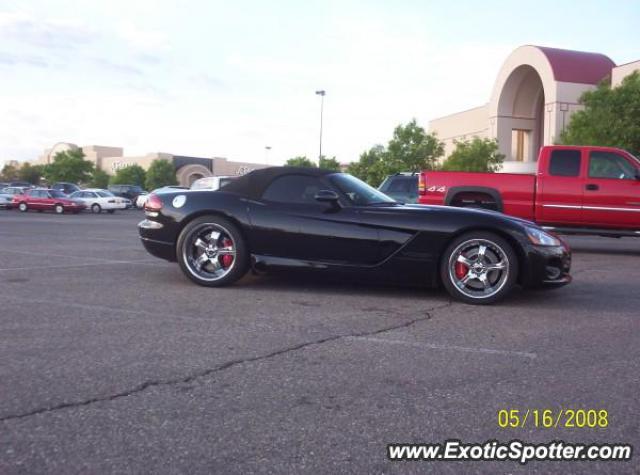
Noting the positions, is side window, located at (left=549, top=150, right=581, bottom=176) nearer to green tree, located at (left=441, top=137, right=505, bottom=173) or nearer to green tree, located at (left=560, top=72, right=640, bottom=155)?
green tree, located at (left=560, top=72, right=640, bottom=155)

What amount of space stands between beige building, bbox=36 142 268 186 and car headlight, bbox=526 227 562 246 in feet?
271

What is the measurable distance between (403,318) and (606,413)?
2214 mm

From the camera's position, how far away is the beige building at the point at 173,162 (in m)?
92.4

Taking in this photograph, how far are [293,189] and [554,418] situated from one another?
13.0ft

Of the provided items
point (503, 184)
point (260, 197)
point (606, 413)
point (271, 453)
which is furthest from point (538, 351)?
point (503, 184)

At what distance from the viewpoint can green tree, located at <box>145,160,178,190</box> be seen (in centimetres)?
8388

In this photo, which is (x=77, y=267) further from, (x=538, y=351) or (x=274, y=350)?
(x=538, y=351)

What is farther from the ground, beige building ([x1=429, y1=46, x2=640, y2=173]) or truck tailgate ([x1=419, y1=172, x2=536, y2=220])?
beige building ([x1=429, y1=46, x2=640, y2=173])

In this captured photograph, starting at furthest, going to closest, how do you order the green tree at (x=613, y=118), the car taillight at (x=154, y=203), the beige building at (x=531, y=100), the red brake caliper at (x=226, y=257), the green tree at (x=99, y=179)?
1. the green tree at (x=99, y=179)
2. the beige building at (x=531, y=100)
3. the green tree at (x=613, y=118)
4. the car taillight at (x=154, y=203)
5. the red brake caliper at (x=226, y=257)

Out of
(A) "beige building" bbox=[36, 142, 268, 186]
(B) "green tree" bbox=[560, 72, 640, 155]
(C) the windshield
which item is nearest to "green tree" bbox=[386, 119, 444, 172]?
(B) "green tree" bbox=[560, 72, 640, 155]

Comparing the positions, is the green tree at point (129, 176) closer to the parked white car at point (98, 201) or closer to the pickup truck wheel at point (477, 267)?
the parked white car at point (98, 201)

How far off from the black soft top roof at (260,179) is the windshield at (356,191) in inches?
5.8

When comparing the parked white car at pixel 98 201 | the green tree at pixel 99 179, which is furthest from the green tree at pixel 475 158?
the green tree at pixel 99 179

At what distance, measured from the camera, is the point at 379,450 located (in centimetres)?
260
